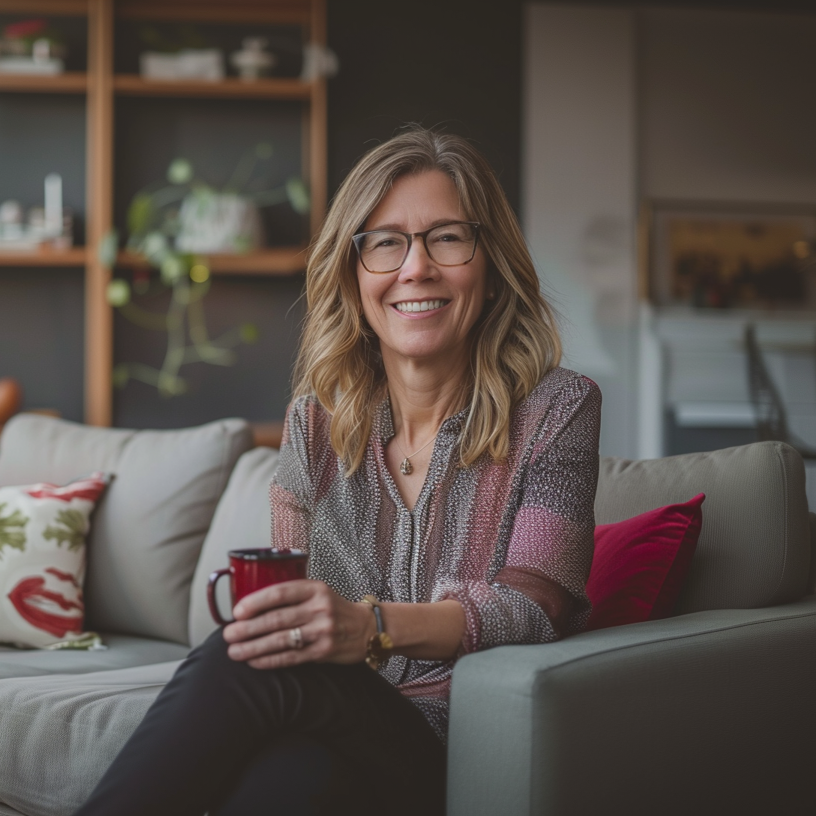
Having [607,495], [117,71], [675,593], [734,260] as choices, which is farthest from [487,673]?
[734,260]

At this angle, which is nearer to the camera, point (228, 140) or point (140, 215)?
point (140, 215)

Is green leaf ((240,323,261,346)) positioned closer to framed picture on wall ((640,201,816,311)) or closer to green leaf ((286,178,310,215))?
green leaf ((286,178,310,215))

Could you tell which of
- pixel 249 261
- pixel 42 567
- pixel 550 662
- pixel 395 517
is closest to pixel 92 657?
pixel 42 567

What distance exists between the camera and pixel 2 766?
5.08 feet

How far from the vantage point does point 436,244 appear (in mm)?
1533

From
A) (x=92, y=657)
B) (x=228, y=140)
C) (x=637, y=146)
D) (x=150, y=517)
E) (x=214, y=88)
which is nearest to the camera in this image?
(x=92, y=657)

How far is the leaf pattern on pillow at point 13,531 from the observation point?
210 cm

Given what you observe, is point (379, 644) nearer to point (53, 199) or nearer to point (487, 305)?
point (487, 305)

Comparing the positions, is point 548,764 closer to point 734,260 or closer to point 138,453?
point 138,453

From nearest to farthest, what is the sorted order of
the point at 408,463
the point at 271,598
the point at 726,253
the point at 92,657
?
the point at 271,598, the point at 408,463, the point at 92,657, the point at 726,253

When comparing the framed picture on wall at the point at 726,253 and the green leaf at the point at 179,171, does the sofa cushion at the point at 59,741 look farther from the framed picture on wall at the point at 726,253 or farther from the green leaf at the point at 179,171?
the framed picture on wall at the point at 726,253

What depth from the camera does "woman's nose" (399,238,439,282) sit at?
1505 mm

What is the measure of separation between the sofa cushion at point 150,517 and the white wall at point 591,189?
328 centimetres

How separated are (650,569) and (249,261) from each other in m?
3.33
